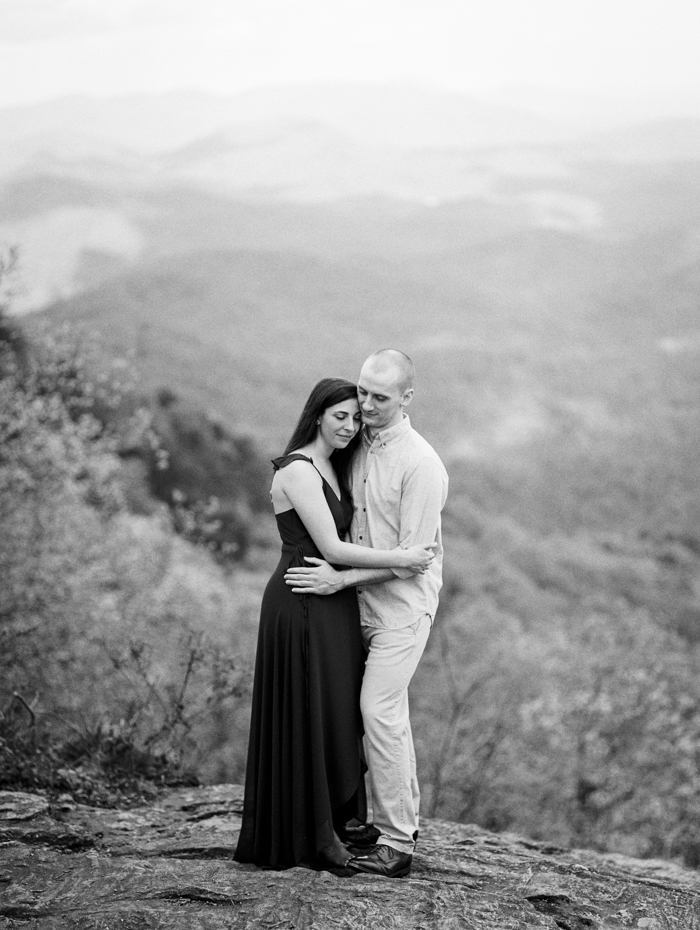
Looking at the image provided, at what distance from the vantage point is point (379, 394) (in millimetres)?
3590

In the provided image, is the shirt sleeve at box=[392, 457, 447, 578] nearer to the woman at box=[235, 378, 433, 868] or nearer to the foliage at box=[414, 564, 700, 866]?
the woman at box=[235, 378, 433, 868]

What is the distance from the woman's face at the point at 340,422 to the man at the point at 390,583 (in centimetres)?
5

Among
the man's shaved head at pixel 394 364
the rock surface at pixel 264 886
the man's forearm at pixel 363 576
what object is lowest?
the rock surface at pixel 264 886

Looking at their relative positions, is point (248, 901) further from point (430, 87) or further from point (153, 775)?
point (430, 87)

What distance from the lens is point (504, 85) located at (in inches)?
1610

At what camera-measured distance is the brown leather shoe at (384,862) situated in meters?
3.62

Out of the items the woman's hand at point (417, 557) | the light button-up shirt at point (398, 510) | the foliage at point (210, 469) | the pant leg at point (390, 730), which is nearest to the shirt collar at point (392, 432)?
the light button-up shirt at point (398, 510)

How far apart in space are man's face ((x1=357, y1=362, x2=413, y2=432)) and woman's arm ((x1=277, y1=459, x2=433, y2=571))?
35 centimetres

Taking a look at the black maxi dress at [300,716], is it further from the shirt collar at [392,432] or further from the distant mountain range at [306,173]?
the distant mountain range at [306,173]

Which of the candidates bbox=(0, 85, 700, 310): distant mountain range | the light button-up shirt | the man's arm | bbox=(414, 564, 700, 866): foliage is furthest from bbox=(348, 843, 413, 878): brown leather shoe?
bbox=(0, 85, 700, 310): distant mountain range

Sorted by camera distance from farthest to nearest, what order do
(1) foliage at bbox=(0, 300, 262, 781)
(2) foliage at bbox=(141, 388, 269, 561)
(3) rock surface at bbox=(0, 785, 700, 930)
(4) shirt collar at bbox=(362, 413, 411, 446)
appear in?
(2) foliage at bbox=(141, 388, 269, 561) → (1) foliage at bbox=(0, 300, 262, 781) → (4) shirt collar at bbox=(362, 413, 411, 446) → (3) rock surface at bbox=(0, 785, 700, 930)

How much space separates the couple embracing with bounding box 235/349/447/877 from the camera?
11.8ft

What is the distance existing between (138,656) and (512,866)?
2.61m

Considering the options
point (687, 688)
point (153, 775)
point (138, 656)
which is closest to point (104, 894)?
point (153, 775)
